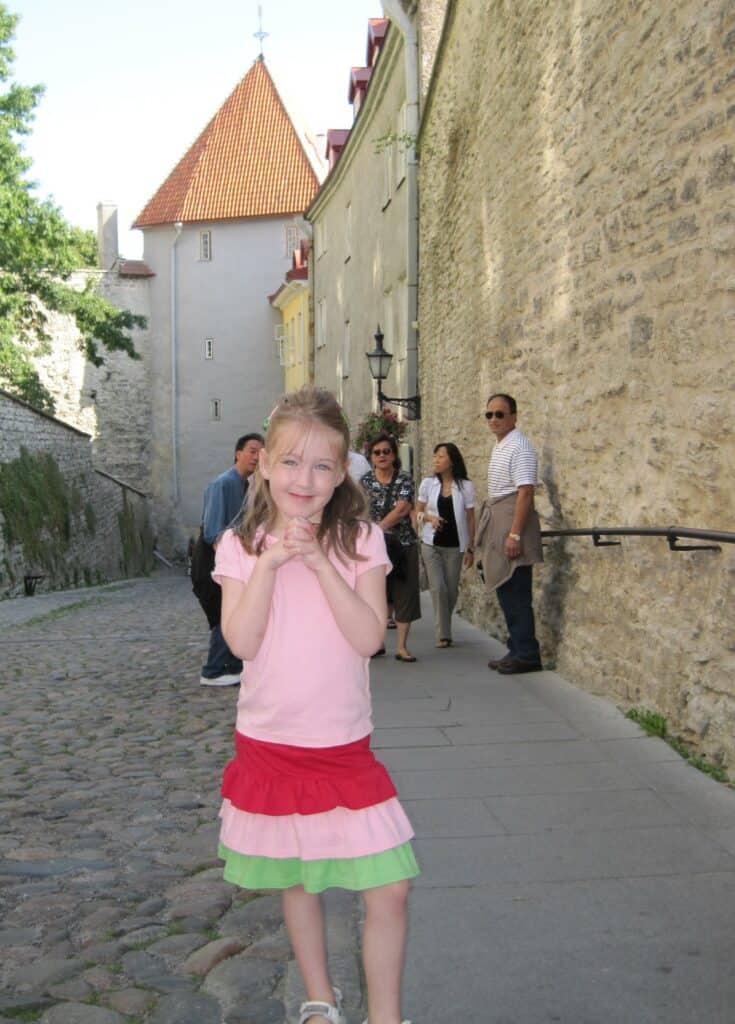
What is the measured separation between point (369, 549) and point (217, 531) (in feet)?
17.1

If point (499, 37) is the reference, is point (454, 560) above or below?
below

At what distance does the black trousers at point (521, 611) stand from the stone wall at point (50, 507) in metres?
13.5

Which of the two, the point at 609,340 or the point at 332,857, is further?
the point at 609,340

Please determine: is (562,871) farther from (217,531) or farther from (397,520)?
(397,520)

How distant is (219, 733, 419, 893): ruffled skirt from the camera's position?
8.38 ft

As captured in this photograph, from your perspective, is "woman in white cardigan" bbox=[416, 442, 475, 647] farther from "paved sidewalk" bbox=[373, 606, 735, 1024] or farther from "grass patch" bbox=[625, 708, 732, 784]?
"grass patch" bbox=[625, 708, 732, 784]

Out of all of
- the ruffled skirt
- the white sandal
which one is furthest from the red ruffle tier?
the white sandal

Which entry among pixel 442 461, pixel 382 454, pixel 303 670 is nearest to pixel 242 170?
pixel 442 461

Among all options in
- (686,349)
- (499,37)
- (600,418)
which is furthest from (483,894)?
(499,37)

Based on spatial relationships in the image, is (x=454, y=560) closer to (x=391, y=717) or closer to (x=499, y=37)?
(x=391, y=717)

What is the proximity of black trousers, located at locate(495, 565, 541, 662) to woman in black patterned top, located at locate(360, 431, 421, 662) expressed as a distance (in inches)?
44.8

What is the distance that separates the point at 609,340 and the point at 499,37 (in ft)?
13.4

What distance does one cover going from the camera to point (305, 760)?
102 inches

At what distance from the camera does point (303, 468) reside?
2.61 m
